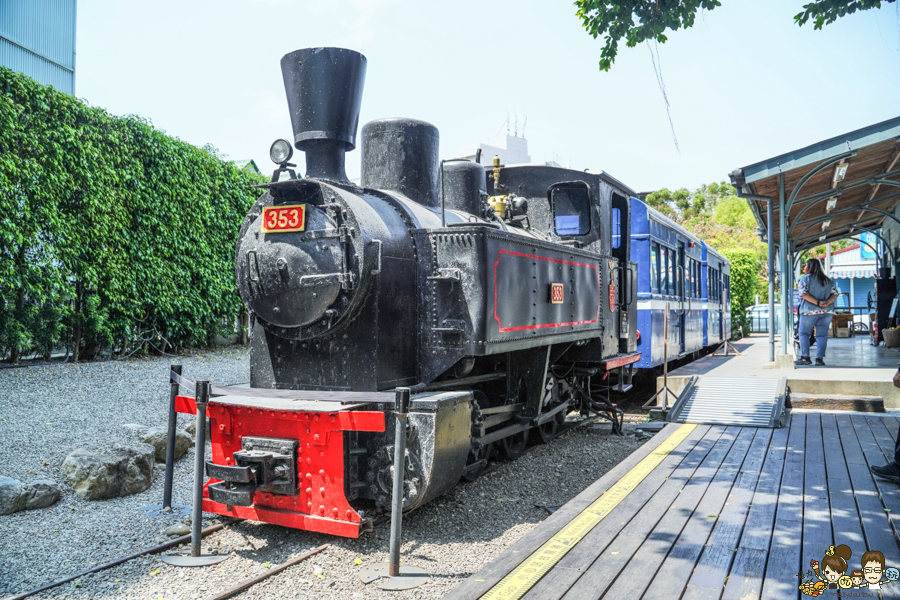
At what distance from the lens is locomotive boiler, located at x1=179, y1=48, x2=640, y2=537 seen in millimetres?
3449

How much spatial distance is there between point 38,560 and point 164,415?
10.2ft

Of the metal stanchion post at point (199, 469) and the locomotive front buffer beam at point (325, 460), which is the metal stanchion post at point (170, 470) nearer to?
the locomotive front buffer beam at point (325, 460)

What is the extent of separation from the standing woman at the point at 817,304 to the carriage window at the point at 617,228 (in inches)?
141

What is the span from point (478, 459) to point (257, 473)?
199 cm

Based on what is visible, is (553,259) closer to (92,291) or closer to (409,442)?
(409,442)

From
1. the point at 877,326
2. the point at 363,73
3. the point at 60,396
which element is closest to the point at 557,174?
the point at 363,73

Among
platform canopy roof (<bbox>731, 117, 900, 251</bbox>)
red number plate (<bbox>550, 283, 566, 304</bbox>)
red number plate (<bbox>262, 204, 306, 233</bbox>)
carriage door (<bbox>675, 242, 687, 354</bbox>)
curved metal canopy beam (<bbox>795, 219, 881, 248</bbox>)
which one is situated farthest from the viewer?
curved metal canopy beam (<bbox>795, 219, 881, 248</bbox>)

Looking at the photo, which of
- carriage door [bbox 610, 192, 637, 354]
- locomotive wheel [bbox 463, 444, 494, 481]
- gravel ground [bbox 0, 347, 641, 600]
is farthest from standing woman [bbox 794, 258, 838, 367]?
locomotive wheel [bbox 463, 444, 494, 481]

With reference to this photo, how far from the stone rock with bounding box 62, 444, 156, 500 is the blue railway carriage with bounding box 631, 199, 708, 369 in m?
6.14

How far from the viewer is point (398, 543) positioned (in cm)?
309

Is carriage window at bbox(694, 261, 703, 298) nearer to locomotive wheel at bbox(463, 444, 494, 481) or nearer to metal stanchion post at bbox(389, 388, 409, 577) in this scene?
locomotive wheel at bbox(463, 444, 494, 481)

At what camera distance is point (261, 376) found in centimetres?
432

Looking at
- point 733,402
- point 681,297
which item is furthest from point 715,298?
point 733,402

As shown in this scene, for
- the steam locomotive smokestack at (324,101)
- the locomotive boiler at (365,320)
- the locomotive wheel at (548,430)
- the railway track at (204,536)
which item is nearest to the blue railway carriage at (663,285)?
the locomotive wheel at (548,430)
